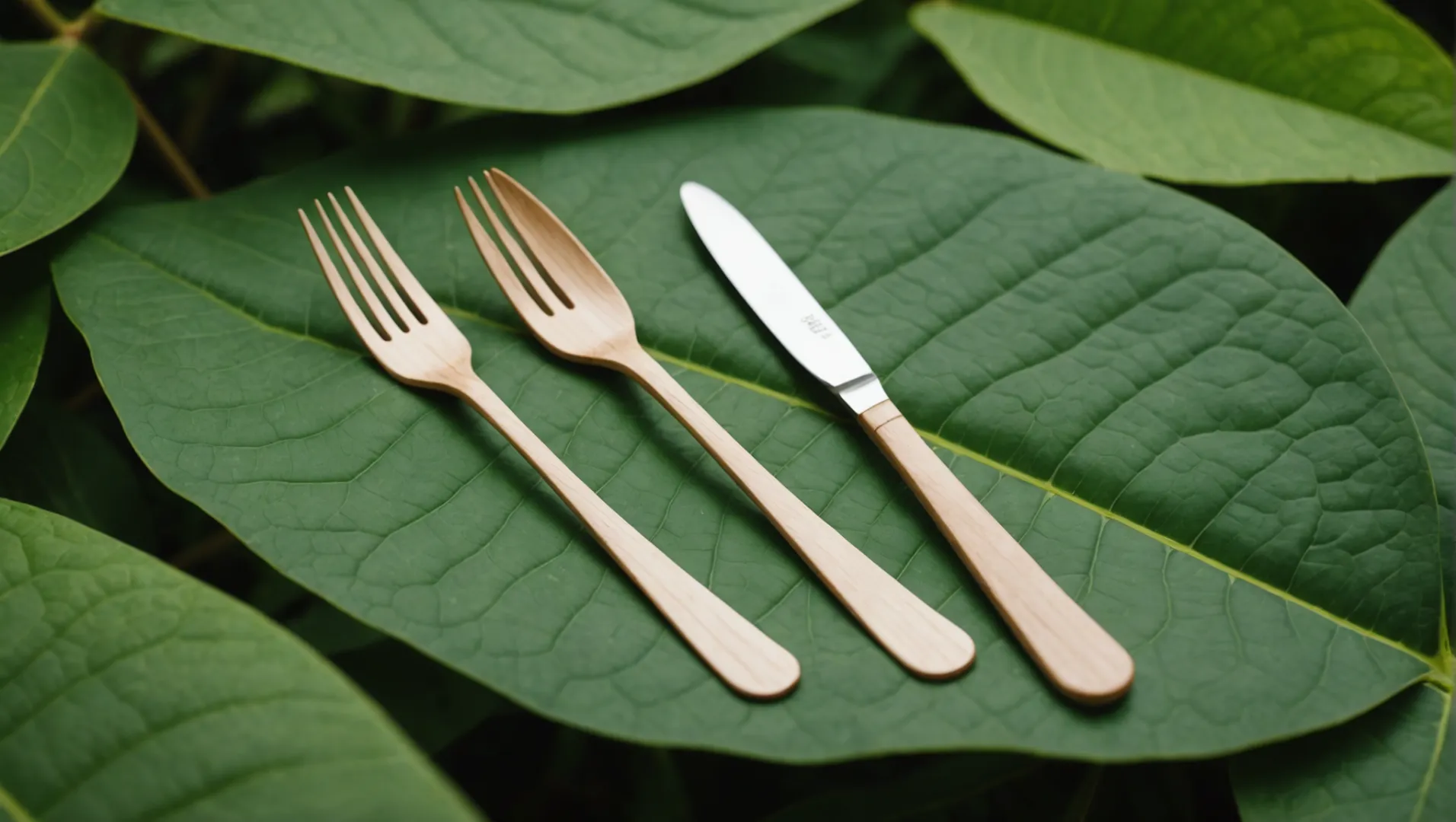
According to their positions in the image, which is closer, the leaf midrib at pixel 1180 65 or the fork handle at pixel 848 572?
the fork handle at pixel 848 572

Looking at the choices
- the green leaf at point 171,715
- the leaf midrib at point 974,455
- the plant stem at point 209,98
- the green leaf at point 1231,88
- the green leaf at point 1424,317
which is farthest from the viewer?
the plant stem at point 209,98

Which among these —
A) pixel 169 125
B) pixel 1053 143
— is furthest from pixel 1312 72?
pixel 169 125

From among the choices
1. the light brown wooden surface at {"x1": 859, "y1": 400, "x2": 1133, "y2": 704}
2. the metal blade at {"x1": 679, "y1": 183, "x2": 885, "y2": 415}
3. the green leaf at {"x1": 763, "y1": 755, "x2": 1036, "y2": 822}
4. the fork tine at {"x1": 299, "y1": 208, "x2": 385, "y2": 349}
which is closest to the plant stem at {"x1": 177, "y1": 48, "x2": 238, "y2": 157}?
the fork tine at {"x1": 299, "y1": 208, "x2": 385, "y2": 349}

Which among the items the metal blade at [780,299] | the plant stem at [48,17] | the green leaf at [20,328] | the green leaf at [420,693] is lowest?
the green leaf at [420,693]

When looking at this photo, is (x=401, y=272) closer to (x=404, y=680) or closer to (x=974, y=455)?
(x=404, y=680)

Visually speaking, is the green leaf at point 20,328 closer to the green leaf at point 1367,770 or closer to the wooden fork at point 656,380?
the wooden fork at point 656,380

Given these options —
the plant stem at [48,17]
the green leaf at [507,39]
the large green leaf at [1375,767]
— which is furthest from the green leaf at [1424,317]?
the plant stem at [48,17]

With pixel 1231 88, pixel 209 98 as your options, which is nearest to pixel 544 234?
pixel 209 98

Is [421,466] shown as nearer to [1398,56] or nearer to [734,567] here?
[734,567]

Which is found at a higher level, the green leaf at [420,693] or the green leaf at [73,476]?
the green leaf at [73,476]
